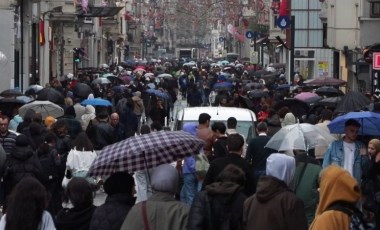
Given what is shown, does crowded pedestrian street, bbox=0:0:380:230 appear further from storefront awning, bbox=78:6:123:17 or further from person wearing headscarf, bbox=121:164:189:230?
storefront awning, bbox=78:6:123:17

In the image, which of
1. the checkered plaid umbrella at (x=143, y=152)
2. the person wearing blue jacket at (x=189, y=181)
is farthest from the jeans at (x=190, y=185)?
the checkered plaid umbrella at (x=143, y=152)

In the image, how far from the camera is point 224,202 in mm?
10117

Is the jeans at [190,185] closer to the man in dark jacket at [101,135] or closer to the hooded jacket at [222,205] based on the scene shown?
the hooded jacket at [222,205]

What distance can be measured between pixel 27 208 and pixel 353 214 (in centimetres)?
217

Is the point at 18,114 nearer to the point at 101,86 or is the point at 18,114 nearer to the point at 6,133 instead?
the point at 6,133

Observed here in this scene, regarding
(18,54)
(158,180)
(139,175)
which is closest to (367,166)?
(139,175)

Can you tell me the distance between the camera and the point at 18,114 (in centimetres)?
2409

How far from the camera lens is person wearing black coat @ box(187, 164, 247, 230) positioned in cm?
1002

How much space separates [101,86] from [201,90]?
32.7 ft

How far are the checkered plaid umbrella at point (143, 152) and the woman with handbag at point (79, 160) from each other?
4645 mm

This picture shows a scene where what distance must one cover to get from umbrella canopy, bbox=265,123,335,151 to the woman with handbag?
2805 millimetres

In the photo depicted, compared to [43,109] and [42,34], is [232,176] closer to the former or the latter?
[43,109]

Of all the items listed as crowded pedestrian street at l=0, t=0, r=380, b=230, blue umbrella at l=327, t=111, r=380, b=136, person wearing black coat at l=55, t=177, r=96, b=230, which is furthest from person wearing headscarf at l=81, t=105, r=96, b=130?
person wearing black coat at l=55, t=177, r=96, b=230

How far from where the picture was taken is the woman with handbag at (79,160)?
16.8 m
